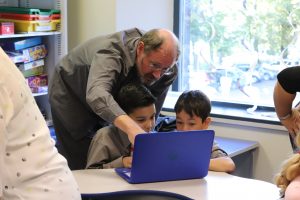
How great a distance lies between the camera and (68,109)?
97.0 inches

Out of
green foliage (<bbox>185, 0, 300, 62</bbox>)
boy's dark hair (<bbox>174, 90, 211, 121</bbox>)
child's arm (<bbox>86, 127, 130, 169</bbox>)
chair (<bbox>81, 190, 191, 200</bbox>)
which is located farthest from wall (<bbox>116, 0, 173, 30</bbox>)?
chair (<bbox>81, 190, 191, 200</bbox>)

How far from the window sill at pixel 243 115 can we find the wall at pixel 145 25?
0.03 meters

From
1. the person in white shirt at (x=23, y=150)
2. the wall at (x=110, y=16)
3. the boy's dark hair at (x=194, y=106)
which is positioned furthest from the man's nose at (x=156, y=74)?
the wall at (x=110, y=16)

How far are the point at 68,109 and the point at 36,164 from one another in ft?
4.37

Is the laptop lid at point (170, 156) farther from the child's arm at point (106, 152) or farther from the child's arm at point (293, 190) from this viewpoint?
the child's arm at point (293, 190)

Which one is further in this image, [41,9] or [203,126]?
[41,9]

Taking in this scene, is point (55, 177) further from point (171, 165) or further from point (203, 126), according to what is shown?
point (203, 126)

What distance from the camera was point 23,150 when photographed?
3.66 feet

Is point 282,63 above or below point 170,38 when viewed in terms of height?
below

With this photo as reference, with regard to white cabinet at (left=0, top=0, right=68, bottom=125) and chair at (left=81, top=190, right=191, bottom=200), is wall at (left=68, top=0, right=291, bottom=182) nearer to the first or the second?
white cabinet at (left=0, top=0, right=68, bottom=125)

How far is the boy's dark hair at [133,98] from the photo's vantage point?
2096mm

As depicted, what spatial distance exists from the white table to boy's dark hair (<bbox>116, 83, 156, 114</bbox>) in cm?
34

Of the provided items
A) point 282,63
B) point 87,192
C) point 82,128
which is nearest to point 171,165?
point 87,192

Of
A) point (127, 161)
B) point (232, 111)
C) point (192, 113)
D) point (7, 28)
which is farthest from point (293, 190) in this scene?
point (7, 28)
